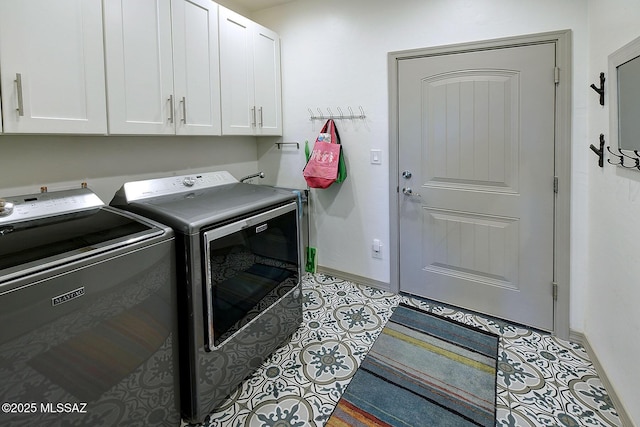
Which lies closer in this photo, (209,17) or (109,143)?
(109,143)

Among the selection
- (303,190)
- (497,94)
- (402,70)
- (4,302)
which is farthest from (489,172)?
(4,302)

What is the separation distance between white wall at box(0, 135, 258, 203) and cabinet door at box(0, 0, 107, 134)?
14.2 inches

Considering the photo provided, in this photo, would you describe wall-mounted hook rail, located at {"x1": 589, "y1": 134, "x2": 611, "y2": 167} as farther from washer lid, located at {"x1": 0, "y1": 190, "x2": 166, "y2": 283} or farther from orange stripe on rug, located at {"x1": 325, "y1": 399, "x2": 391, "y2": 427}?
washer lid, located at {"x1": 0, "y1": 190, "x2": 166, "y2": 283}

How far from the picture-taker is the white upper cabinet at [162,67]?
5.86 ft

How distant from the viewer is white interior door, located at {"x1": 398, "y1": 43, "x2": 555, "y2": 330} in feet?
7.20

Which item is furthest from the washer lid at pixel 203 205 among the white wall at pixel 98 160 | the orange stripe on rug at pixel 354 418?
the orange stripe on rug at pixel 354 418

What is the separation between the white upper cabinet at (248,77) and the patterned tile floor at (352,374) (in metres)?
1.57

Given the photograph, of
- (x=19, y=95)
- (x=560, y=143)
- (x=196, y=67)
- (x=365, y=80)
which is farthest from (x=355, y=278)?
(x=19, y=95)

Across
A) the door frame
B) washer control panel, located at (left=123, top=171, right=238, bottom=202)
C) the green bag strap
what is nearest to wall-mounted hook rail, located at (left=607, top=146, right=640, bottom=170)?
the door frame

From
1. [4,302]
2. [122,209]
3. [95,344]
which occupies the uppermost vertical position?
[122,209]

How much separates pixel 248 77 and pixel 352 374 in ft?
7.35

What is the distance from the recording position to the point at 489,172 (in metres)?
2.36

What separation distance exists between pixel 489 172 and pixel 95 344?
2.38 m

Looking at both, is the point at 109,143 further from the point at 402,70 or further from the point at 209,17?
the point at 402,70
